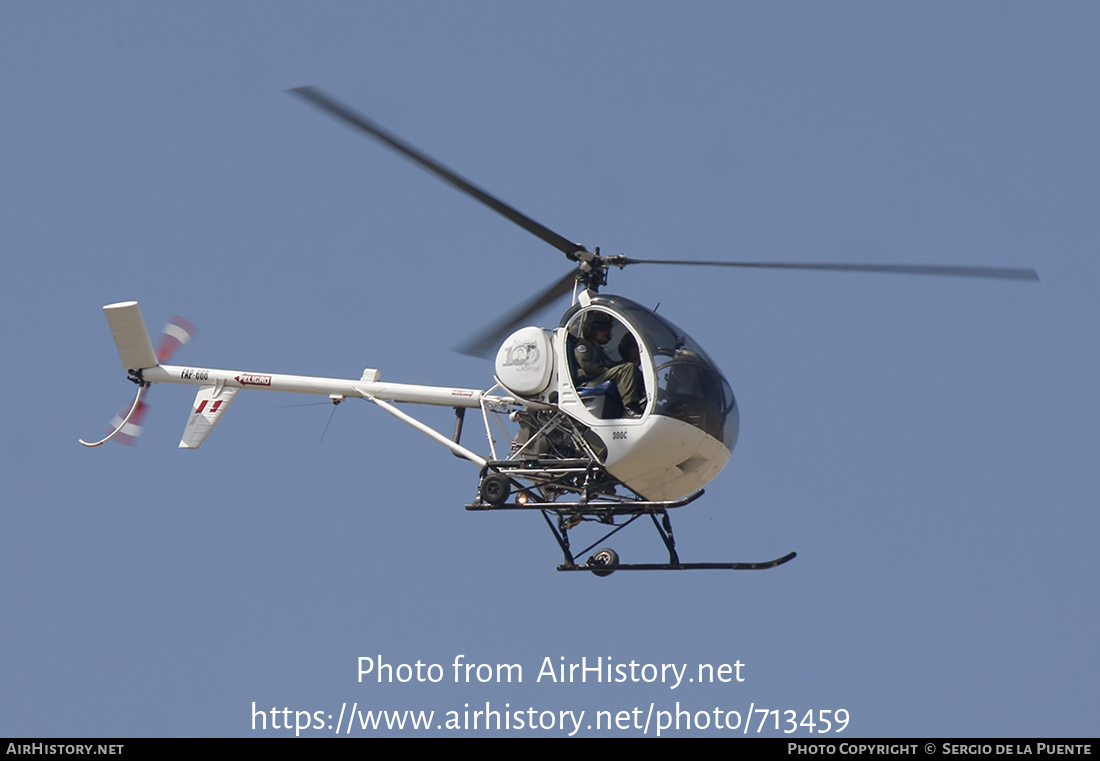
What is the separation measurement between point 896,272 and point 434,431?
6.27 m

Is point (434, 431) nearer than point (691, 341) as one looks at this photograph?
No

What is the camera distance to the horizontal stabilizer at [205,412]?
22438 mm

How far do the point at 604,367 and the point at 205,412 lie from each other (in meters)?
6.56

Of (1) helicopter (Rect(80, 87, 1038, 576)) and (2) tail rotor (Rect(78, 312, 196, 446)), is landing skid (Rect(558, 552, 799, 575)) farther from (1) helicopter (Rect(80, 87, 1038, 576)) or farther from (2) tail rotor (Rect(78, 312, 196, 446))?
(2) tail rotor (Rect(78, 312, 196, 446))

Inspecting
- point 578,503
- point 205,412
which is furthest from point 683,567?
point 205,412

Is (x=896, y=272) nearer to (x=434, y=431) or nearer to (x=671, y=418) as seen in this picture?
(x=671, y=418)

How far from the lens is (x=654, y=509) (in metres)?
18.9

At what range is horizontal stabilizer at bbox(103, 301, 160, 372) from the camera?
894 inches

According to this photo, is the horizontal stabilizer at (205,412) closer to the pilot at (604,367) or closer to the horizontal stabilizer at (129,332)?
the horizontal stabilizer at (129,332)

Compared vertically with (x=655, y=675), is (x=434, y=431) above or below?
above

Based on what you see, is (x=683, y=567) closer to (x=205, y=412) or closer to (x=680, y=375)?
(x=680, y=375)

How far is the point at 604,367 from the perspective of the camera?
18938mm

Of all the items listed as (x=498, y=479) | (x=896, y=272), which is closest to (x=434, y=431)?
(x=498, y=479)
